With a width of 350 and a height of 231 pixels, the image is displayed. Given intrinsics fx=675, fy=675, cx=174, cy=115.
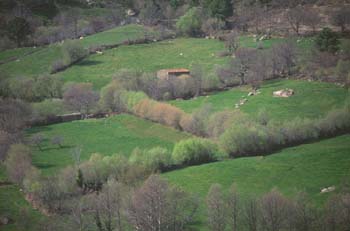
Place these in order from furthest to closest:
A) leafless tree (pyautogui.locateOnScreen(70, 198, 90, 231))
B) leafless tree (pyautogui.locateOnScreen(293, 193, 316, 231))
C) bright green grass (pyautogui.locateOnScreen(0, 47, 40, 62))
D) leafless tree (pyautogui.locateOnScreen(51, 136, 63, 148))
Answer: bright green grass (pyautogui.locateOnScreen(0, 47, 40, 62))
leafless tree (pyautogui.locateOnScreen(51, 136, 63, 148))
leafless tree (pyautogui.locateOnScreen(70, 198, 90, 231))
leafless tree (pyautogui.locateOnScreen(293, 193, 316, 231))

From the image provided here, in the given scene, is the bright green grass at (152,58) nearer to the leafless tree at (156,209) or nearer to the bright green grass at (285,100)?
the bright green grass at (285,100)

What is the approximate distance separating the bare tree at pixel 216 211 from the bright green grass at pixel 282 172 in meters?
3.74

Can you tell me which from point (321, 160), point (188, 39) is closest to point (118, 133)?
point (321, 160)

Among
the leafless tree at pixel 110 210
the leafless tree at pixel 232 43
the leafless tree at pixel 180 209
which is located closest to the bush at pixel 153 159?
the leafless tree at pixel 180 209

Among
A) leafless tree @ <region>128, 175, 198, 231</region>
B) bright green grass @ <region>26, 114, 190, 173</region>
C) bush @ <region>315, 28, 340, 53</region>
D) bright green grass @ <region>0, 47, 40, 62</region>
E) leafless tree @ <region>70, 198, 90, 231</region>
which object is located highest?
bush @ <region>315, 28, 340, 53</region>

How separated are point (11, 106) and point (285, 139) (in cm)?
3396

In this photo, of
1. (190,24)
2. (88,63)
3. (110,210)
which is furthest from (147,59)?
(110,210)

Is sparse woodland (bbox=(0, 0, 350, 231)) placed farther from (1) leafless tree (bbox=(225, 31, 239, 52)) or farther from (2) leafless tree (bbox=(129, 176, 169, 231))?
(1) leafless tree (bbox=(225, 31, 239, 52))

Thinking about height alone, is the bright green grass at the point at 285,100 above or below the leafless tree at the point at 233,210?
below

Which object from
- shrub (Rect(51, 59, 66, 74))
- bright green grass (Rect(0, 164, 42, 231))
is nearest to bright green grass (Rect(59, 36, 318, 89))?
shrub (Rect(51, 59, 66, 74))

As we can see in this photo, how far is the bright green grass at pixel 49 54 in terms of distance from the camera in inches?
4038

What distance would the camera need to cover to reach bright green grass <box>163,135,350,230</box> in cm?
5406

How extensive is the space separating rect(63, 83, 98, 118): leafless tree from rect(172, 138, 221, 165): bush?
2425 centimetres

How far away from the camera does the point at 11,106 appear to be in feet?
265
